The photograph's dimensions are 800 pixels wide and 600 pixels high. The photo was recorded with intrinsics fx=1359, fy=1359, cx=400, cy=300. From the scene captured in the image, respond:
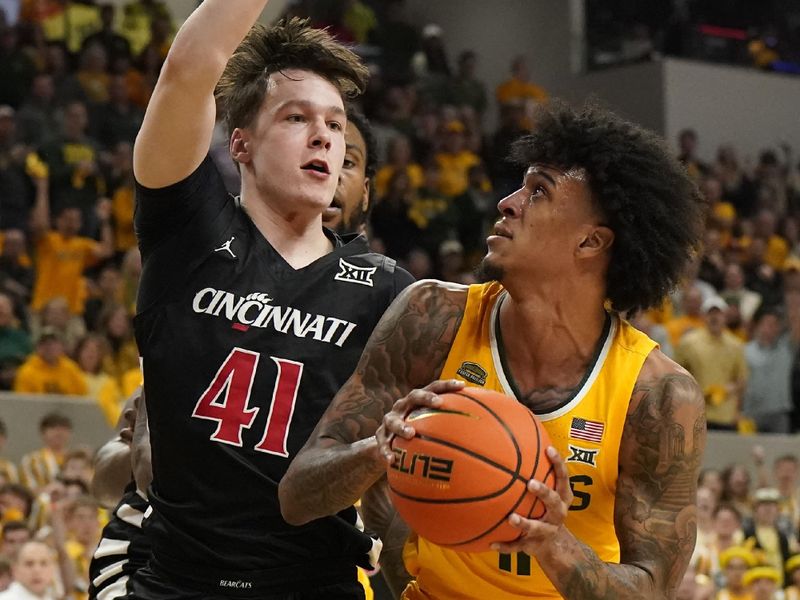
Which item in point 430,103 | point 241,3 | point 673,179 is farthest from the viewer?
point 430,103

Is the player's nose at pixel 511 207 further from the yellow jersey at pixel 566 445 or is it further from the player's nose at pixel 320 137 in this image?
the player's nose at pixel 320 137

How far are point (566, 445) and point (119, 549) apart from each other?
159 cm

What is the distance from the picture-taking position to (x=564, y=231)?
12.1 ft

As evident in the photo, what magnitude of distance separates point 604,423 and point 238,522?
990 mm

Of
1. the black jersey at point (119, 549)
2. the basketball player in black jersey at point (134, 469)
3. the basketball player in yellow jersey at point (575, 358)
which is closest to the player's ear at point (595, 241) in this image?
the basketball player in yellow jersey at point (575, 358)

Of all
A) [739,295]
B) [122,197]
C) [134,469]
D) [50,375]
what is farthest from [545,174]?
[739,295]

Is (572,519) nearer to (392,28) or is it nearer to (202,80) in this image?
(202,80)

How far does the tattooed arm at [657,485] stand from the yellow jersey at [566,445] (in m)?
0.04

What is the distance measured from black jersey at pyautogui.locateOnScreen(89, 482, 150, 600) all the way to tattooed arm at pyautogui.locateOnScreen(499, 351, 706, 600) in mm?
1509

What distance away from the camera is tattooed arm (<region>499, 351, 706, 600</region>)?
11.1 ft

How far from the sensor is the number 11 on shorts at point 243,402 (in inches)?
139

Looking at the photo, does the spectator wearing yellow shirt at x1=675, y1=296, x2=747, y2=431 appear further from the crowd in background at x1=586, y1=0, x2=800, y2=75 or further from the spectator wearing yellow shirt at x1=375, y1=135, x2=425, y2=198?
the crowd in background at x1=586, y1=0, x2=800, y2=75

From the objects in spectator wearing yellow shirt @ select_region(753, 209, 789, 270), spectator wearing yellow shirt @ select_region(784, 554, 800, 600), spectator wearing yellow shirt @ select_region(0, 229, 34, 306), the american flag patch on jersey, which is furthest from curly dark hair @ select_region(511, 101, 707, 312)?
spectator wearing yellow shirt @ select_region(753, 209, 789, 270)

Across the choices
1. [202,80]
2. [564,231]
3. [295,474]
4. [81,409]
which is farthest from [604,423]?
[81,409]
